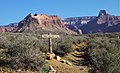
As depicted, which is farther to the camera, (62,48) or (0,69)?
(62,48)

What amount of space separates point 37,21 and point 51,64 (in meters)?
175

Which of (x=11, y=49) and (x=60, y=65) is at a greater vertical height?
(x=11, y=49)

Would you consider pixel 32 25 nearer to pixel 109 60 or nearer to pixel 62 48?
pixel 62 48

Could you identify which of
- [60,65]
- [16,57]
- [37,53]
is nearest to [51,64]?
[60,65]

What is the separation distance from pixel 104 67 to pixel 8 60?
564cm

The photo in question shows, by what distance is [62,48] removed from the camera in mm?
30812

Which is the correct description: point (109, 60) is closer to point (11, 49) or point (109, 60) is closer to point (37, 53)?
point (37, 53)

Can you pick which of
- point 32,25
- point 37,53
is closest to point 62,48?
point 37,53

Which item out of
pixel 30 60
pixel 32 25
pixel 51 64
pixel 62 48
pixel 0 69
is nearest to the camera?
pixel 0 69

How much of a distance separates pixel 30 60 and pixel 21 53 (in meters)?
0.78

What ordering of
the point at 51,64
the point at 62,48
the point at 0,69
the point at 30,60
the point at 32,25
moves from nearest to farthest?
the point at 0,69 < the point at 30,60 < the point at 51,64 < the point at 62,48 < the point at 32,25

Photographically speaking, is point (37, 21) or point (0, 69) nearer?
point (0, 69)

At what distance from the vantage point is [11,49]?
809 inches

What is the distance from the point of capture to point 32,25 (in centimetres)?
18738
